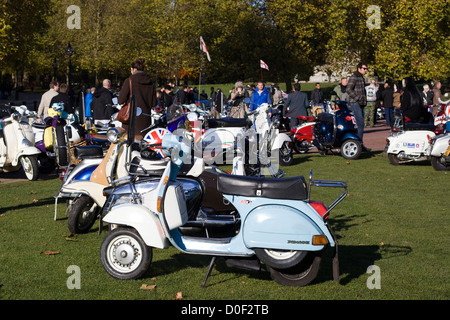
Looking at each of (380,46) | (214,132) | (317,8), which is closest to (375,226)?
(214,132)

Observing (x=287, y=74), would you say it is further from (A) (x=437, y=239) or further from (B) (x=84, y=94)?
(A) (x=437, y=239)

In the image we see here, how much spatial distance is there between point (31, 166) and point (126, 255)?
7.27 meters

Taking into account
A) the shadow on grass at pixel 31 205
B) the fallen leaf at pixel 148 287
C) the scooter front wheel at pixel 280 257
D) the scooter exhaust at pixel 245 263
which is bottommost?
the fallen leaf at pixel 148 287

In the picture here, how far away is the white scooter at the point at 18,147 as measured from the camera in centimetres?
1270

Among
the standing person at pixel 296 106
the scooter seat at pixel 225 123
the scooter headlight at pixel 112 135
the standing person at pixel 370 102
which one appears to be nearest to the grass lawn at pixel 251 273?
the scooter headlight at pixel 112 135

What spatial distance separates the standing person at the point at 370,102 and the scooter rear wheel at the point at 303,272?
64.6ft

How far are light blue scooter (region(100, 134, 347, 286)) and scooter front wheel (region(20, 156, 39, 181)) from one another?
7005 mm

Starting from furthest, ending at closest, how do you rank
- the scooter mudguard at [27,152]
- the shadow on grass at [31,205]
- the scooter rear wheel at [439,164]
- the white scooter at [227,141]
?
the white scooter at [227,141] → the scooter rear wheel at [439,164] → the scooter mudguard at [27,152] → the shadow on grass at [31,205]

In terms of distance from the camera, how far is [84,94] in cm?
2081

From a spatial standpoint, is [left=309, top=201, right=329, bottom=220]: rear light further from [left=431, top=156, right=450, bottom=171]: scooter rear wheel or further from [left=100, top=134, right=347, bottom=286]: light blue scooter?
[left=431, top=156, right=450, bottom=171]: scooter rear wheel

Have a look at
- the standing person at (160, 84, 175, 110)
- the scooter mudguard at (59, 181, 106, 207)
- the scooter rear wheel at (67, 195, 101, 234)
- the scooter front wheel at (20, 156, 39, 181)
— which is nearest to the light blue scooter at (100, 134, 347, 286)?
the scooter mudguard at (59, 181, 106, 207)

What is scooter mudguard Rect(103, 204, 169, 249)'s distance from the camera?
→ 19.7 ft

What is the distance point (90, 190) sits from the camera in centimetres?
786

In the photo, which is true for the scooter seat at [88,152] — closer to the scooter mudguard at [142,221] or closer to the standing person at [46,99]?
the scooter mudguard at [142,221]
